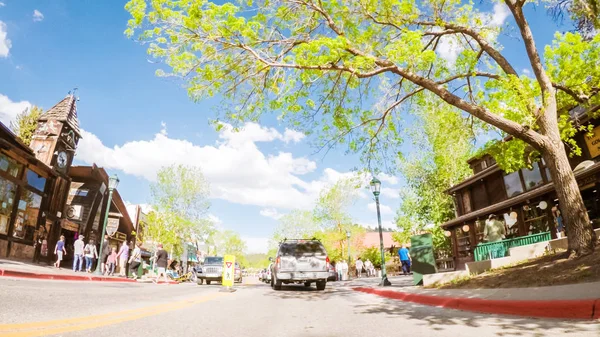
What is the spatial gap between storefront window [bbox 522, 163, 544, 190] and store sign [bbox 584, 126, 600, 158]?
148 inches

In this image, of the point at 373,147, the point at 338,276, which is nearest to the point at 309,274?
the point at 373,147

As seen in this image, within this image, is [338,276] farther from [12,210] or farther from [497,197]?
[12,210]

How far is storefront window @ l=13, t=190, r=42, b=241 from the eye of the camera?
19.8 meters

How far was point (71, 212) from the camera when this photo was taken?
90.0 feet

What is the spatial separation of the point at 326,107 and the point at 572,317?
8.93 meters

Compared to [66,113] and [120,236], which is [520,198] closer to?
[66,113]

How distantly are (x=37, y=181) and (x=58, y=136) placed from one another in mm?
3810

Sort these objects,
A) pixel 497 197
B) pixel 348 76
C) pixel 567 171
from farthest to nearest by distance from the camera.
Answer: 1. pixel 497 197
2. pixel 348 76
3. pixel 567 171

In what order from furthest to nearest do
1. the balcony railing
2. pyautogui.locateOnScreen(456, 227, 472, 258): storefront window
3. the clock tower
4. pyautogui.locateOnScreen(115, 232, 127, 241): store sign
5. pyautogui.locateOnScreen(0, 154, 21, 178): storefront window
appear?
pyautogui.locateOnScreen(115, 232, 127, 241): store sign → pyautogui.locateOnScreen(456, 227, 472, 258): storefront window → the clock tower → pyautogui.locateOnScreen(0, 154, 21, 178): storefront window → the balcony railing

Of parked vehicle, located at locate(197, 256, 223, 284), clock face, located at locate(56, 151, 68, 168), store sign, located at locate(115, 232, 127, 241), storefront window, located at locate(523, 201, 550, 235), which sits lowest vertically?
parked vehicle, located at locate(197, 256, 223, 284)

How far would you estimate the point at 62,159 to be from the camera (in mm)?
24906

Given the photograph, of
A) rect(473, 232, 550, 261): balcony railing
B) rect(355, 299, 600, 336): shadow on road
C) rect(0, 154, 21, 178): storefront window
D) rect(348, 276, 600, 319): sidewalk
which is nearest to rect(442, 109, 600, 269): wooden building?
rect(473, 232, 550, 261): balcony railing

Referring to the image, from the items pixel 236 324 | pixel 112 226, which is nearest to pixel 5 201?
pixel 112 226

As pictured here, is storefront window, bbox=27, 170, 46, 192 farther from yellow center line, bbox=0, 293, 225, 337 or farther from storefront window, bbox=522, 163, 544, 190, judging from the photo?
storefront window, bbox=522, 163, 544, 190
